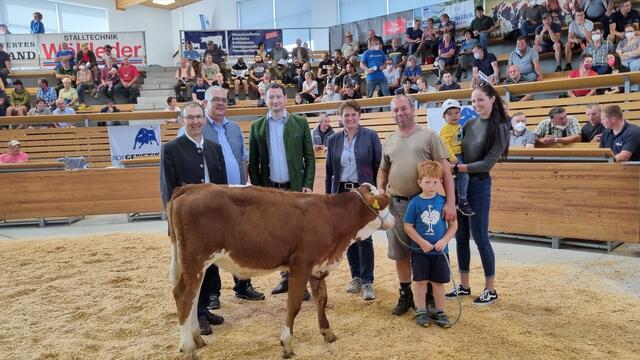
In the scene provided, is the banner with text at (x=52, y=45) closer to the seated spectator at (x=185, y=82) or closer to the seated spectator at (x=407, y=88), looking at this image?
the seated spectator at (x=185, y=82)

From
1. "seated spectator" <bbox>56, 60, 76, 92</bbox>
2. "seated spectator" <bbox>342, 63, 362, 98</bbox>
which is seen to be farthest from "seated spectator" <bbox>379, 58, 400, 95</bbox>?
"seated spectator" <bbox>56, 60, 76, 92</bbox>

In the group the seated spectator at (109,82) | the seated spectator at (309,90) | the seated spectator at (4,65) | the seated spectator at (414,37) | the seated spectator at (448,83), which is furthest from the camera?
the seated spectator at (4,65)

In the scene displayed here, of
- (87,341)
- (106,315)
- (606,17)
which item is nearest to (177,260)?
(87,341)

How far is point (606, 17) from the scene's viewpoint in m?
11.0

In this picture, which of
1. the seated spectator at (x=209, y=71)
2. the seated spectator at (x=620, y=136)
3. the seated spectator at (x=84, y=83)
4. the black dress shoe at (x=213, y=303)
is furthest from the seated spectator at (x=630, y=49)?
the seated spectator at (x=84, y=83)

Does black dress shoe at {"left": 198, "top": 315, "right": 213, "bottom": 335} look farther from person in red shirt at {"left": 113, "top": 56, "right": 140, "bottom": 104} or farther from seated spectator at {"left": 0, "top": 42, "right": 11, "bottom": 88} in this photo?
seated spectator at {"left": 0, "top": 42, "right": 11, "bottom": 88}

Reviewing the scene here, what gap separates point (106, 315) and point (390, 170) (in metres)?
3.03

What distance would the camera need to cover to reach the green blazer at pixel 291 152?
15.5 feet

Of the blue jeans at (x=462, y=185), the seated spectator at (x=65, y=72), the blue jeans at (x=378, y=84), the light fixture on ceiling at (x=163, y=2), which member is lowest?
the blue jeans at (x=462, y=185)

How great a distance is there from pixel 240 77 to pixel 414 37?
6.49m

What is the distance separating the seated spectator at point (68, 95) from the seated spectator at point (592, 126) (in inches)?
556

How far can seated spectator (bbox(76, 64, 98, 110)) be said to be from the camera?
Result: 16172 millimetres

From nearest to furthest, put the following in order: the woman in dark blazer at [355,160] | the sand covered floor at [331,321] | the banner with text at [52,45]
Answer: the sand covered floor at [331,321] < the woman in dark blazer at [355,160] < the banner with text at [52,45]

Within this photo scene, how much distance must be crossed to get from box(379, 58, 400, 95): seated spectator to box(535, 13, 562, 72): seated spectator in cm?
375
